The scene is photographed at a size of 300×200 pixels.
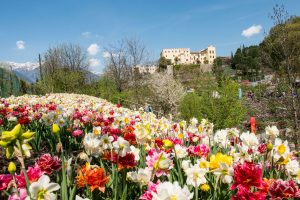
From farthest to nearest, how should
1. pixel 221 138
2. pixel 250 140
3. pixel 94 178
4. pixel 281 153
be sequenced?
pixel 221 138 < pixel 250 140 < pixel 281 153 < pixel 94 178

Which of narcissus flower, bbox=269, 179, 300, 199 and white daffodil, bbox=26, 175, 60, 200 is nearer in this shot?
white daffodil, bbox=26, 175, 60, 200

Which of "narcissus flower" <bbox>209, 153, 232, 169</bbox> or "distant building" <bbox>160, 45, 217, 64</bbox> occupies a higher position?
"distant building" <bbox>160, 45, 217, 64</bbox>

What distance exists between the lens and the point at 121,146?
6.48 ft

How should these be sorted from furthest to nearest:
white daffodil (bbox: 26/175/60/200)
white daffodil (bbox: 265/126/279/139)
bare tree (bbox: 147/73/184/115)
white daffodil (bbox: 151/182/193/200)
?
1. bare tree (bbox: 147/73/184/115)
2. white daffodil (bbox: 265/126/279/139)
3. white daffodil (bbox: 26/175/60/200)
4. white daffodil (bbox: 151/182/193/200)

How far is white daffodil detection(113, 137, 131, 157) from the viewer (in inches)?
76.9

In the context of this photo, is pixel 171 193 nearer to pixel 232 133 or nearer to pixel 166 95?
pixel 232 133

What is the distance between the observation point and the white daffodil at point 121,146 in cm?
195

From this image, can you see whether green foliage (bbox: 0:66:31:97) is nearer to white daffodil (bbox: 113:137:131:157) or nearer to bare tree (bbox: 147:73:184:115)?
bare tree (bbox: 147:73:184:115)

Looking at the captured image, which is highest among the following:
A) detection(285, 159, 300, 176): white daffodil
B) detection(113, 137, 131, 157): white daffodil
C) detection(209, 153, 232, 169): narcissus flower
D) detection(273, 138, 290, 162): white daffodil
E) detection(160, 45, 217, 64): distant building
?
detection(160, 45, 217, 64): distant building

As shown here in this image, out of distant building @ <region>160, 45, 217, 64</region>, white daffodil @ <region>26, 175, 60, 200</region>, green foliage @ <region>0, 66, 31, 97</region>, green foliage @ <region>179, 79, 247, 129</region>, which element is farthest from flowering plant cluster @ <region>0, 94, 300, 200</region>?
distant building @ <region>160, 45, 217, 64</region>

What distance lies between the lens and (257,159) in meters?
3.12

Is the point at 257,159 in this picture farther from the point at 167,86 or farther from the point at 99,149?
the point at 167,86

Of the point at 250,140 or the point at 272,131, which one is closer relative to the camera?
the point at 250,140

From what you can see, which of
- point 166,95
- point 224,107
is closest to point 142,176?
point 224,107
